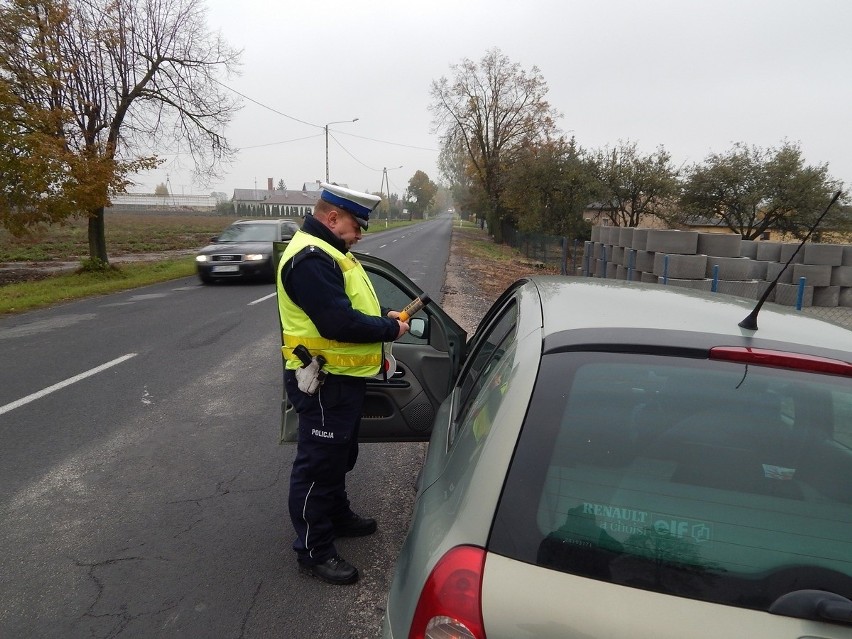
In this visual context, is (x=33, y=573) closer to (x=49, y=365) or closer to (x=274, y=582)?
(x=274, y=582)

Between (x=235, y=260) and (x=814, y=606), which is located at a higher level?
(x=814, y=606)

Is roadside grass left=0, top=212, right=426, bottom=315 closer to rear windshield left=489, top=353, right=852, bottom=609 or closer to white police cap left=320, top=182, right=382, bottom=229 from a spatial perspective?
white police cap left=320, top=182, right=382, bottom=229

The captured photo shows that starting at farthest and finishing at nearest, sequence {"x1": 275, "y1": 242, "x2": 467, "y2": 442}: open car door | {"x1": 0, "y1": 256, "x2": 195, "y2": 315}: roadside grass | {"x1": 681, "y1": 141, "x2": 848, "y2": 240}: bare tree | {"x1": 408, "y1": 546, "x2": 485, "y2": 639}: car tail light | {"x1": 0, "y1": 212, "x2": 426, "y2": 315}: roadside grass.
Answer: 1. {"x1": 681, "y1": 141, "x2": 848, "y2": 240}: bare tree
2. {"x1": 0, "y1": 212, "x2": 426, "y2": 315}: roadside grass
3. {"x1": 0, "y1": 256, "x2": 195, "y2": 315}: roadside grass
4. {"x1": 275, "y1": 242, "x2": 467, "y2": 442}: open car door
5. {"x1": 408, "y1": 546, "x2": 485, "y2": 639}: car tail light

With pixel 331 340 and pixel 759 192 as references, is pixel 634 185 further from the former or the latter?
pixel 331 340

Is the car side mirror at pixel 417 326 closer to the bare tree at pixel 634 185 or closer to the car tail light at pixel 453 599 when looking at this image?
the car tail light at pixel 453 599

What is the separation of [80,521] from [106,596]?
884 millimetres

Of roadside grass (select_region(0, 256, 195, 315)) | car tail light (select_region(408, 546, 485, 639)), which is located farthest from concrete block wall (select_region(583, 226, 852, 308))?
roadside grass (select_region(0, 256, 195, 315))

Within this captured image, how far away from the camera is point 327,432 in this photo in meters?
2.87

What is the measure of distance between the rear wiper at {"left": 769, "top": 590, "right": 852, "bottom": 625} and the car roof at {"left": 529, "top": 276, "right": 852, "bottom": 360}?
64 cm

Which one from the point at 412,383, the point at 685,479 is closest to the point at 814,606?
the point at 685,479

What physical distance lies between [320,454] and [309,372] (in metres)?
0.43

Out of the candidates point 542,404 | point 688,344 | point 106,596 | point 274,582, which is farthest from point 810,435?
point 106,596

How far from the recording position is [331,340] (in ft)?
9.14

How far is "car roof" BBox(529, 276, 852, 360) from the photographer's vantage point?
69.4 inches
